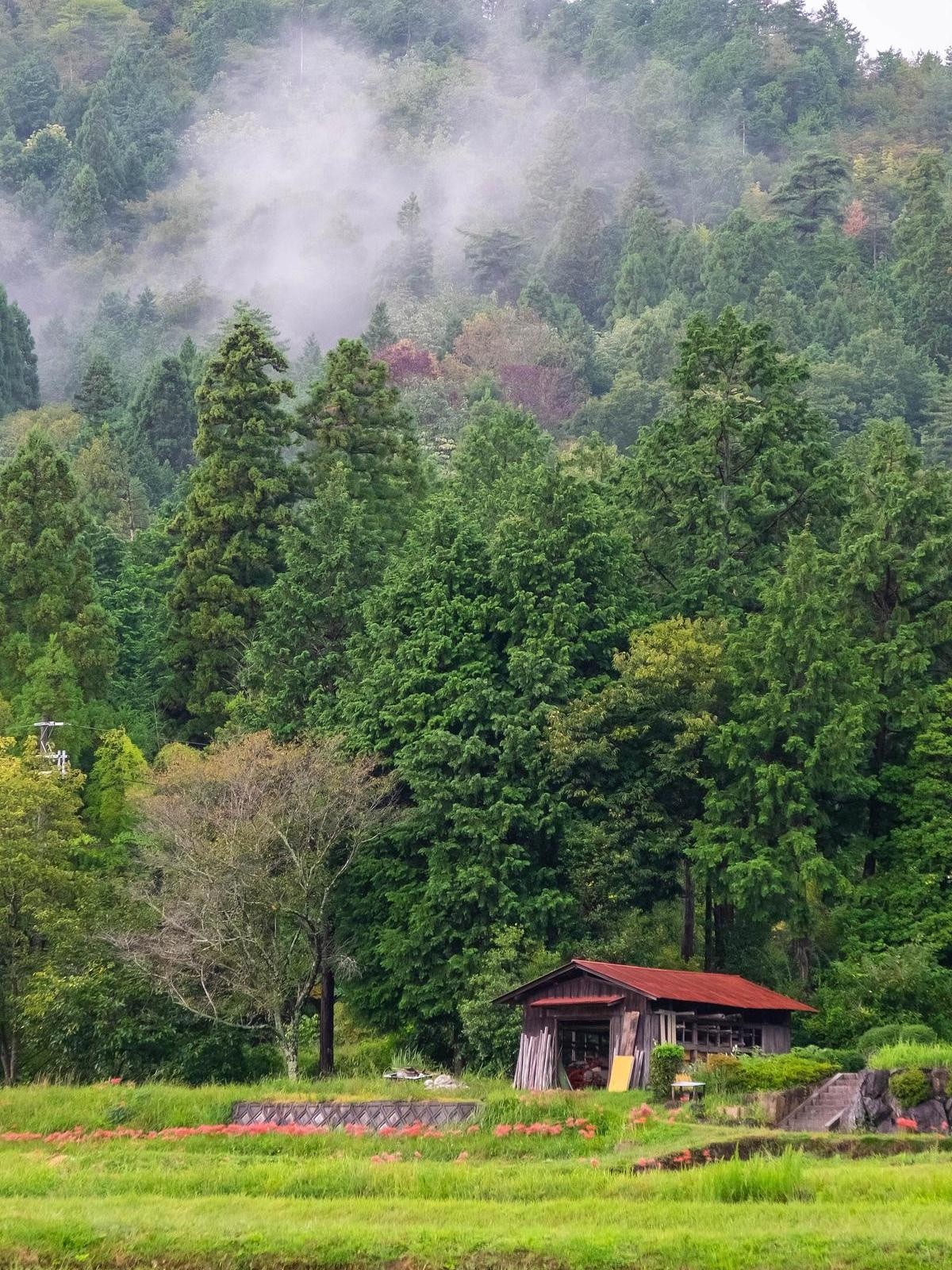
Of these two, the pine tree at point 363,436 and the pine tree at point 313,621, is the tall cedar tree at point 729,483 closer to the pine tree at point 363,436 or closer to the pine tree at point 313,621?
the pine tree at point 313,621

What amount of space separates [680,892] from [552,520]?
35.5ft

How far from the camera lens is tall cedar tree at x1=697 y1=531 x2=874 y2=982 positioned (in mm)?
40438

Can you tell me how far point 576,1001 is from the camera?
35.1 meters

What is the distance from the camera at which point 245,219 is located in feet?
550

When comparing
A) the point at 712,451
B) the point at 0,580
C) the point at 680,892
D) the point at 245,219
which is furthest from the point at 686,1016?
the point at 245,219

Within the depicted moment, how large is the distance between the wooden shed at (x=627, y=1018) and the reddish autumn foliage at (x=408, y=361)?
75.7 meters

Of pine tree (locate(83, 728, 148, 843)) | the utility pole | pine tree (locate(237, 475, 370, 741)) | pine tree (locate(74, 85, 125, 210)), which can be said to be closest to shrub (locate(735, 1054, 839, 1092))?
pine tree (locate(237, 475, 370, 741))

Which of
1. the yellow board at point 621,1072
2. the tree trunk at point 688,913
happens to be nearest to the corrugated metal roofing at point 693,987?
the yellow board at point 621,1072

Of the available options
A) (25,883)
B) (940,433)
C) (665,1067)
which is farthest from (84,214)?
(665,1067)

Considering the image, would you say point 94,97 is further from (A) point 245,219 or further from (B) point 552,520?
(B) point 552,520

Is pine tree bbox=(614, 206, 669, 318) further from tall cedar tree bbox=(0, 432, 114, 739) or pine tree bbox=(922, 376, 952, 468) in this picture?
tall cedar tree bbox=(0, 432, 114, 739)

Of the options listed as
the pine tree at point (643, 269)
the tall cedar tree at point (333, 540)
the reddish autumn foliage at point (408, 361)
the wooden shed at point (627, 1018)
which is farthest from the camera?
the pine tree at point (643, 269)

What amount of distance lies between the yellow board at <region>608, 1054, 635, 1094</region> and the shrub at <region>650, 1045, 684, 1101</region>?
9.08 ft

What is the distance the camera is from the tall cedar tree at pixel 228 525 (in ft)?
184
